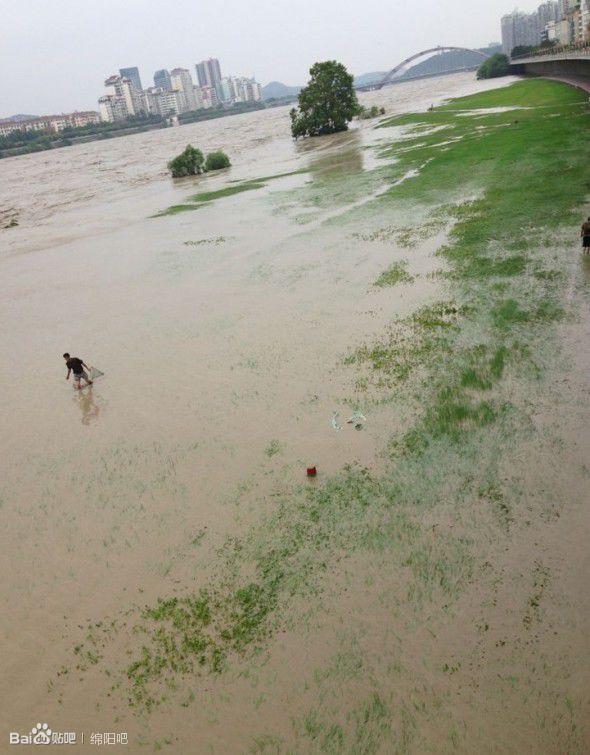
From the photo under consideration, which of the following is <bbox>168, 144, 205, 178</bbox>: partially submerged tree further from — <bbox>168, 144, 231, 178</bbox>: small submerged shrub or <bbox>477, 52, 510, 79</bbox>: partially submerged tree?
<bbox>477, 52, 510, 79</bbox>: partially submerged tree

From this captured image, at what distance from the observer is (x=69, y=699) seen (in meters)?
7.95

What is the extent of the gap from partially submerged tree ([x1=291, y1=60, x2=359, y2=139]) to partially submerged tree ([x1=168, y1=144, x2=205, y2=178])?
3149cm

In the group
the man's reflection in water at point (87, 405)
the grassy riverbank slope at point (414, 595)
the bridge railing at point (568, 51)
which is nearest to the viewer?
the grassy riverbank slope at point (414, 595)

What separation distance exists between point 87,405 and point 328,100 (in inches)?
3723

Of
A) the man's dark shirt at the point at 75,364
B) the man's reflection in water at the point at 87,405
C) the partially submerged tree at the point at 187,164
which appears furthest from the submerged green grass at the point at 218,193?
the man's reflection in water at the point at 87,405

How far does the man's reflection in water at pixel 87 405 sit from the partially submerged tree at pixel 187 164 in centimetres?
6081

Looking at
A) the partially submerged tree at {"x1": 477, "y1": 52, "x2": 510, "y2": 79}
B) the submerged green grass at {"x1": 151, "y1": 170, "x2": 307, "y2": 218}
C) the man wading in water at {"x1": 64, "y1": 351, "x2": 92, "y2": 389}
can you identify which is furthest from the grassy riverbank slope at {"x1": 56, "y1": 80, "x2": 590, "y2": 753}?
the partially submerged tree at {"x1": 477, "y1": 52, "x2": 510, "y2": 79}

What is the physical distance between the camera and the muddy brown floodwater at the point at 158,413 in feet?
31.1

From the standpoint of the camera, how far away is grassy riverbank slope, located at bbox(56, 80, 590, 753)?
7.14m

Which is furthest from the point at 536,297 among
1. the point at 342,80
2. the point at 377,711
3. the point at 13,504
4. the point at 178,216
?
the point at 342,80

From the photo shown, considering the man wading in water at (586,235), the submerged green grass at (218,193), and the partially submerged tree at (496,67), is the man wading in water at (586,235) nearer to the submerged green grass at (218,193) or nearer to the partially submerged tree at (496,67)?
the submerged green grass at (218,193)

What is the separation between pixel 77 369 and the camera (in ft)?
55.5

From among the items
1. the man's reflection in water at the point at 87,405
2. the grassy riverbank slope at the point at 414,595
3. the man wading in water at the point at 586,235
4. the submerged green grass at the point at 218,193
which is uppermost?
the submerged green grass at the point at 218,193

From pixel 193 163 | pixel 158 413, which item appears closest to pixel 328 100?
pixel 193 163
